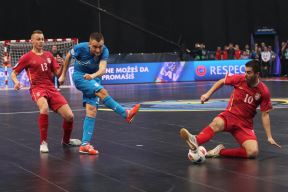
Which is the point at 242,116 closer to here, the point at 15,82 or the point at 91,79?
the point at 91,79

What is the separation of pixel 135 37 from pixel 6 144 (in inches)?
1014

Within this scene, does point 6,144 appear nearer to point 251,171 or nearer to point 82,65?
point 82,65

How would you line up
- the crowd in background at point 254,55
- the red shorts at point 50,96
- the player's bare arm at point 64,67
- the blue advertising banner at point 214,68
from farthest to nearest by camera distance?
the crowd in background at point 254,55 < the blue advertising banner at point 214,68 < the red shorts at point 50,96 < the player's bare arm at point 64,67

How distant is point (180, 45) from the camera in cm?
3506

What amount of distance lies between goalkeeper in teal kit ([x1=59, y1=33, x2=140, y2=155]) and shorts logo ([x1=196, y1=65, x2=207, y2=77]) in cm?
2271

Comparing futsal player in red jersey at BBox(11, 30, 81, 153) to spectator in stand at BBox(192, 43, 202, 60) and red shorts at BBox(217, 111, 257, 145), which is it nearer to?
red shorts at BBox(217, 111, 257, 145)

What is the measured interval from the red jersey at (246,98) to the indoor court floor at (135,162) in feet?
2.17

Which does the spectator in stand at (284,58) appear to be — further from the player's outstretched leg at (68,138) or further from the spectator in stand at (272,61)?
the player's outstretched leg at (68,138)

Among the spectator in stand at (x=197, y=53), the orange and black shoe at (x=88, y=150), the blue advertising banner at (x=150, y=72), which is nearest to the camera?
the orange and black shoe at (x=88, y=150)

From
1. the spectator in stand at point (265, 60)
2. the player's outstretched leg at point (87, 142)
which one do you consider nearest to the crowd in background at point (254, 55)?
the spectator in stand at point (265, 60)

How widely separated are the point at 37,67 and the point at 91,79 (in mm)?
1190

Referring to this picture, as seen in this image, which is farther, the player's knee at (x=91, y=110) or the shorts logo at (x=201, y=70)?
the shorts logo at (x=201, y=70)

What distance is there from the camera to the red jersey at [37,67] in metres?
9.51

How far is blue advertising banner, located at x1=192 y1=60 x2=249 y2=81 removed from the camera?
3161 centimetres
